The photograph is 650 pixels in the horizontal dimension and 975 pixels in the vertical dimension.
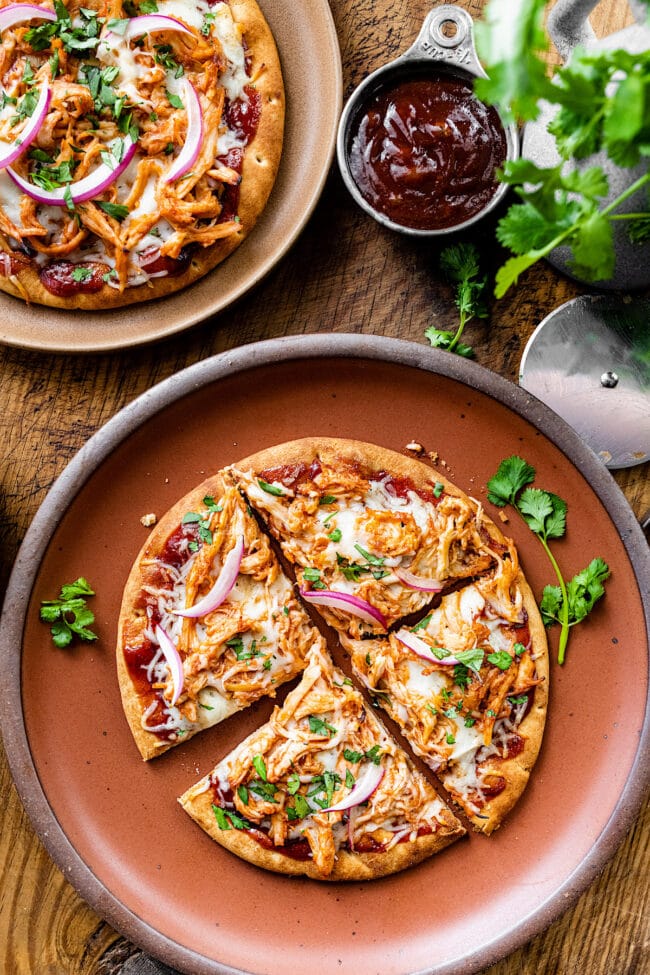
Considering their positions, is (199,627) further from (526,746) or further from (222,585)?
(526,746)

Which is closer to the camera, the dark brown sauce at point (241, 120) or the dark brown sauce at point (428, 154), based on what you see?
the dark brown sauce at point (428, 154)

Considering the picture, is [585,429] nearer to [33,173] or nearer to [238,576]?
[238,576]

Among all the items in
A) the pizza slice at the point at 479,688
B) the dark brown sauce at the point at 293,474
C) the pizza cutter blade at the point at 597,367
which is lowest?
the pizza slice at the point at 479,688

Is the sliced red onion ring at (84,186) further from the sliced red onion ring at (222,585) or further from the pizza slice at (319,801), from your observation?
the pizza slice at (319,801)

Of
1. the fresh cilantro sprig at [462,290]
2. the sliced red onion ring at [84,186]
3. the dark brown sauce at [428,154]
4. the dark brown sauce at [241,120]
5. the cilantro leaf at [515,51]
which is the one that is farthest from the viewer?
the fresh cilantro sprig at [462,290]

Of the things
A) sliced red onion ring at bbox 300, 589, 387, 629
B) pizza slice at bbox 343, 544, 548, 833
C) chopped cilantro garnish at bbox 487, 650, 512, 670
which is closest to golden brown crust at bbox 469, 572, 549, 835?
pizza slice at bbox 343, 544, 548, 833

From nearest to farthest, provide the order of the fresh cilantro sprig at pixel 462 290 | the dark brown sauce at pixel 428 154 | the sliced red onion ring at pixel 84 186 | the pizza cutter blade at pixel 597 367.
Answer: the dark brown sauce at pixel 428 154
the sliced red onion ring at pixel 84 186
the fresh cilantro sprig at pixel 462 290
the pizza cutter blade at pixel 597 367

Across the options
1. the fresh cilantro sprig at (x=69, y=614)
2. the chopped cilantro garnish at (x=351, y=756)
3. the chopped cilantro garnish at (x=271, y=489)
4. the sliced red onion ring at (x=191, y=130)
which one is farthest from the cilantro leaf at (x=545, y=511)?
the sliced red onion ring at (x=191, y=130)

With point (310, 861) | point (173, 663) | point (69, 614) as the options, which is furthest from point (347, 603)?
point (69, 614)
